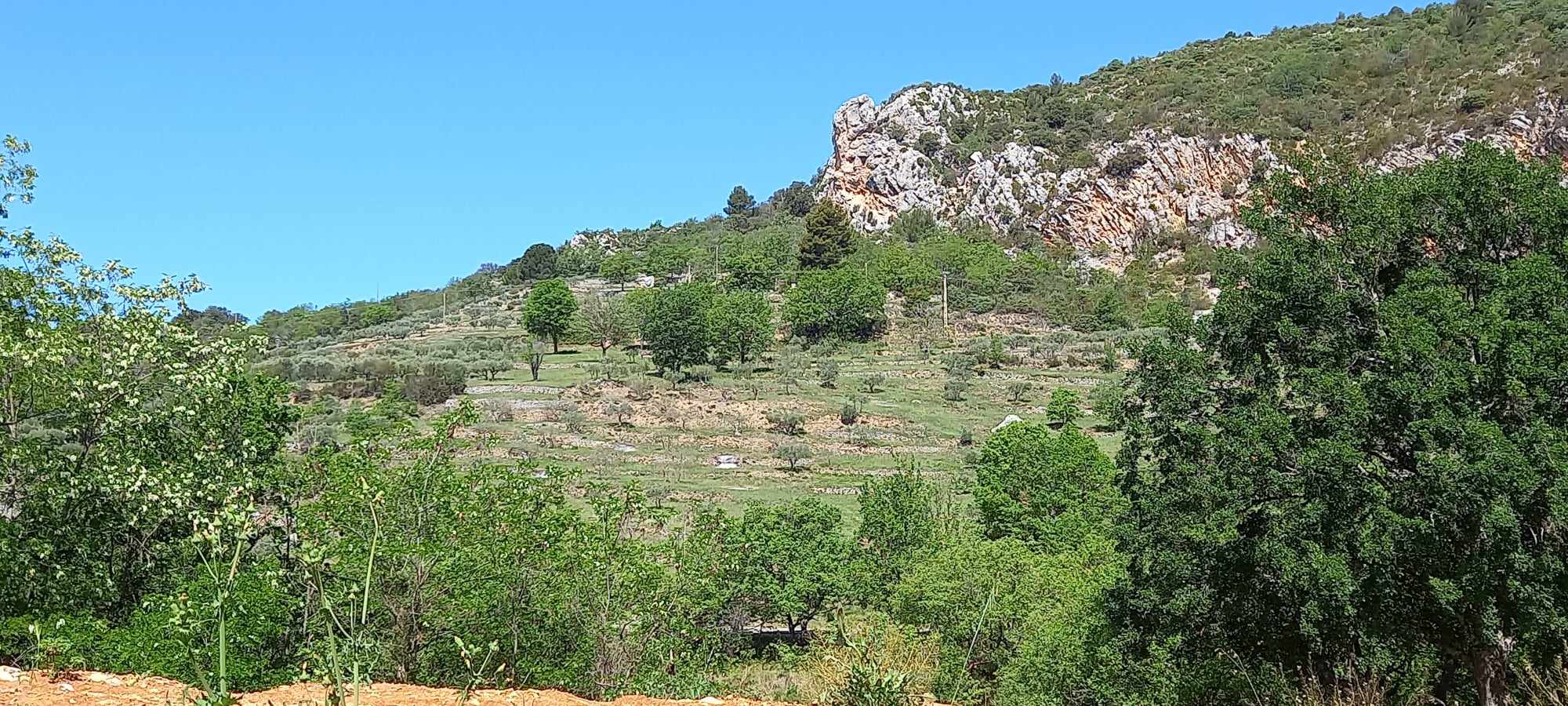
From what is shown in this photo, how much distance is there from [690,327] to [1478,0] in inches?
3399

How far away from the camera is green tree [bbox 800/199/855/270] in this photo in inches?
3893

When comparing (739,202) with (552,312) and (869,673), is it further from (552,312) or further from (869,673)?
(869,673)

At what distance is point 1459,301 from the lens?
11359 millimetres

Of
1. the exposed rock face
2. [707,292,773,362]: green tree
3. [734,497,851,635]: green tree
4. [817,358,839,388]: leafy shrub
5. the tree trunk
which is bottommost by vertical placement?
[734,497,851,635]: green tree

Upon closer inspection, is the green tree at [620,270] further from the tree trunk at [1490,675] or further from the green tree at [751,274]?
the tree trunk at [1490,675]

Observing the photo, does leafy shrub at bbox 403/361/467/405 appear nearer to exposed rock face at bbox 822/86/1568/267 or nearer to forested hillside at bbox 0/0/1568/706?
forested hillside at bbox 0/0/1568/706

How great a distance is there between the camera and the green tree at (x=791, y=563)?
2625 centimetres

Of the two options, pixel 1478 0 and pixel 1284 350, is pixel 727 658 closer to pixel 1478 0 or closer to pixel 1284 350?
pixel 1284 350

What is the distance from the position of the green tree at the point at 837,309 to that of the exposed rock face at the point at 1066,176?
27606 mm

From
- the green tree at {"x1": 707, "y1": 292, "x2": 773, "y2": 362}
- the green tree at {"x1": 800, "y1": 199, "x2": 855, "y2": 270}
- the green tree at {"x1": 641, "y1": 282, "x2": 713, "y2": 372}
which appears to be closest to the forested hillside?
the green tree at {"x1": 641, "y1": 282, "x2": 713, "y2": 372}

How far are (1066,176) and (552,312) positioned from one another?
50563 millimetres

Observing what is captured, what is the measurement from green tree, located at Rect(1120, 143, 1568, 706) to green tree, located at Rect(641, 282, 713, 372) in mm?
50321

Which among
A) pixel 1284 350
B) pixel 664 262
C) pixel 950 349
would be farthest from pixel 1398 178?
pixel 664 262

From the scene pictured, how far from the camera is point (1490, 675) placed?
11250mm
